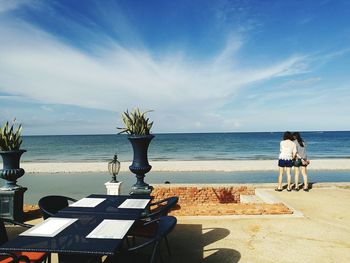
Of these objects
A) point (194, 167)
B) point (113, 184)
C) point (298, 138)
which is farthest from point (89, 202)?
point (194, 167)

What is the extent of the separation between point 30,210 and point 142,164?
2.99 m

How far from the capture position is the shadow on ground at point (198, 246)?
13.3 feet

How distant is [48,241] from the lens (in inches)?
99.7

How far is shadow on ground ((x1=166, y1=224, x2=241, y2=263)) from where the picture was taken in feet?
13.3

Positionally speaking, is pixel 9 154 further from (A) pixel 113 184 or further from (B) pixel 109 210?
(B) pixel 109 210

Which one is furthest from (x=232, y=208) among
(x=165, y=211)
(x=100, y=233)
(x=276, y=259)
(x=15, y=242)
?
(x=15, y=242)

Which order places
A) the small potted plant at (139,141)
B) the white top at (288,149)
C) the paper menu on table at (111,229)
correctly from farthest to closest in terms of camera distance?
1. the white top at (288,149)
2. the small potted plant at (139,141)
3. the paper menu on table at (111,229)

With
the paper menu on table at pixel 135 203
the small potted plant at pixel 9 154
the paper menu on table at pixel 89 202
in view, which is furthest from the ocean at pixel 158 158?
the paper menu on table at pixel 135 203

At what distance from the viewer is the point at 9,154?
595cm

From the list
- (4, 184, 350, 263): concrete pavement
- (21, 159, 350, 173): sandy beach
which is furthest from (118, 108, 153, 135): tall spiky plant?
(21, 159, 350, 173): sandy beach

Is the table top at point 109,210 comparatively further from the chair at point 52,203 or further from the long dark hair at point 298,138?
the long dark hair at point 298,138

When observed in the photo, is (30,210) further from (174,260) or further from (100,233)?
(100,233)

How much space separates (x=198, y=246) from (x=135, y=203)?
1295mm

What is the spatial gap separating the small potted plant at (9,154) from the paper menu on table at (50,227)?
11.2 ft
